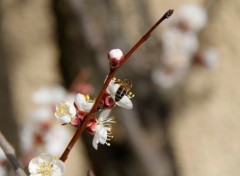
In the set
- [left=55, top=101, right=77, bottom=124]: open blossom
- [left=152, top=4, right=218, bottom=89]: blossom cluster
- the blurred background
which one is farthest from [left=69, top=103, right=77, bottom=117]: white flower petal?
[left=152, top=4, right=218, bottom=89]: blossom cluster

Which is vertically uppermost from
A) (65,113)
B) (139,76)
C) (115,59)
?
(115,59)

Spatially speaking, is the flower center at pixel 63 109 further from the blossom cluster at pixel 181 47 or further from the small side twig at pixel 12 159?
the blossom cluster at pixel 181 47

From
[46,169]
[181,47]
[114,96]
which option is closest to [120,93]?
[114,96]

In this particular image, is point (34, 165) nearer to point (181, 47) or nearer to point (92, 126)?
point (92, 126)

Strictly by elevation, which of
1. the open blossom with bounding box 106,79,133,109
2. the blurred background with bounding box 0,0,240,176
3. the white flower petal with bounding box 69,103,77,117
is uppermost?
the open blossom with bounding box 106,79,133,109

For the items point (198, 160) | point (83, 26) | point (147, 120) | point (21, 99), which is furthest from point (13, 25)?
point (198, 160)

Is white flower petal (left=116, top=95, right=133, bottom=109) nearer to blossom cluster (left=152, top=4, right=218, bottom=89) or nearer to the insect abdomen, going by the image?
the insect abdomen

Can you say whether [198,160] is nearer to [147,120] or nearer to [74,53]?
[147,120]
